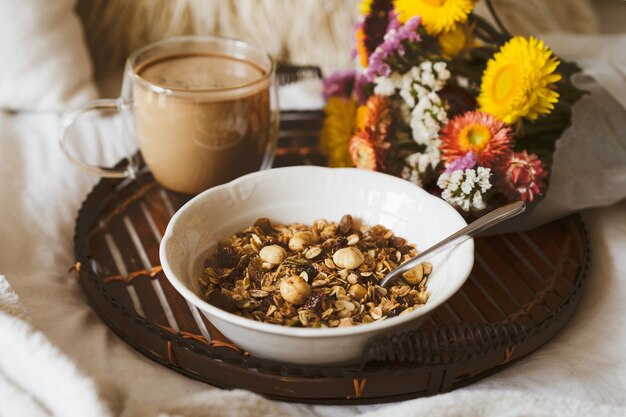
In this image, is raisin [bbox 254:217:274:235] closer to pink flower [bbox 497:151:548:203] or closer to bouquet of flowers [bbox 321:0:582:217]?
bouquet of flowers [bbox 321:0:582:217]

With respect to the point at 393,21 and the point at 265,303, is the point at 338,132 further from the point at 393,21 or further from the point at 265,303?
the point at 265,303

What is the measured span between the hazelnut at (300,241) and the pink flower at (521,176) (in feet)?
0.70

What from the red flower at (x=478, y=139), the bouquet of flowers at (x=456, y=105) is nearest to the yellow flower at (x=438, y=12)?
the bouquet of flowers at (x=456, y=105)

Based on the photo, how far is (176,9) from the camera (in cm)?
110

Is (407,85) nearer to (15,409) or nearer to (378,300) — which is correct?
(378,300)

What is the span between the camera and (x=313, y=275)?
624 millimetres

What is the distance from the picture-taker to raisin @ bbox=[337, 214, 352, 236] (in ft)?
2.28

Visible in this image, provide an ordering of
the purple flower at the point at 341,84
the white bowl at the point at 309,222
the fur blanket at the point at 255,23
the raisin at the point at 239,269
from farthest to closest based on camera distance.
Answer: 1. the fur blanket at the point at 255,23
2. the purple flower at the point at 341,84
3. the raisin at the point at 239,269
4. the white bowl at the point at 309,222

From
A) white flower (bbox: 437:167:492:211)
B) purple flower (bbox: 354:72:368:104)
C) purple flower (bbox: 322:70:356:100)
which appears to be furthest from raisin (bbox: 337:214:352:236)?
purple flower (bbox: 322:70:356:100)

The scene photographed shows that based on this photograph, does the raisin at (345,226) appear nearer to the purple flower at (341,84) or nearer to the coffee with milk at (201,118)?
the coffee with milk at (201,118)

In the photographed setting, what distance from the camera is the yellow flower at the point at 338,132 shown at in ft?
2.80

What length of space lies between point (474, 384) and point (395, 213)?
20cm

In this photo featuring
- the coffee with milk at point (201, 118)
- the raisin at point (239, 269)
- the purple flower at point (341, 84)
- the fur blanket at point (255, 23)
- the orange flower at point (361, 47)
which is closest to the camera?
the raisin at point (239, 269)

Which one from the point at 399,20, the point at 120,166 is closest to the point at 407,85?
the point at 399,20
